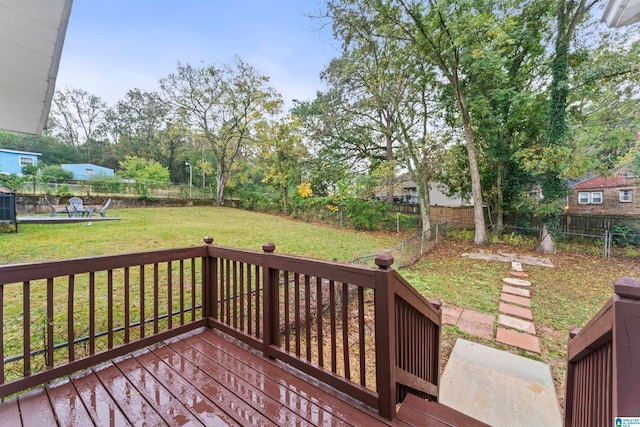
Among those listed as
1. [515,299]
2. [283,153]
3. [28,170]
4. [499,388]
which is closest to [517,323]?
[515,299]

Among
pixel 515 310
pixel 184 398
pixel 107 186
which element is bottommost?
pixel 515 310

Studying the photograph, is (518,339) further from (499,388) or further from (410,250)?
(410,250)

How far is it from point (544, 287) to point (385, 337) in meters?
5.78

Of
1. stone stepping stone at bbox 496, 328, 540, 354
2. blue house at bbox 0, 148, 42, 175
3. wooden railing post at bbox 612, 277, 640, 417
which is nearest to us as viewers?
wooden railing post at bbox 612, 277, 640, 417

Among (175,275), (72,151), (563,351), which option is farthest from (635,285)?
(72,151)

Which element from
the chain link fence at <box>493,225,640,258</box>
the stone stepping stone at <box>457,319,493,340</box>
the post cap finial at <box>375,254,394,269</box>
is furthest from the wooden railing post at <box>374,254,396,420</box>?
the chain link fence at <box>493,225,640,258</box>

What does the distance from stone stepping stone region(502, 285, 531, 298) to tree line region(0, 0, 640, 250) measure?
15.8 feet

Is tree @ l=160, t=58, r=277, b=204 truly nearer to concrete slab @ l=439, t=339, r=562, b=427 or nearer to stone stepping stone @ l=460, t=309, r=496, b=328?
stone stepping stone @ l=460, t=309, r=496, b=328

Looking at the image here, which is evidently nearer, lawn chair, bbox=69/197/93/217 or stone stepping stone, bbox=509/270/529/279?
stone stepping stone, bbox=509/270/529/279

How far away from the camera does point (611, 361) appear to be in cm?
101

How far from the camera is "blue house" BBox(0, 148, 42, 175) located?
739 inches

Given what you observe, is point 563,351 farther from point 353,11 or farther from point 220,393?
point 353,11

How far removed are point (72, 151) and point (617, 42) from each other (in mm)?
39291

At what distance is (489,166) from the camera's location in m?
10.2
